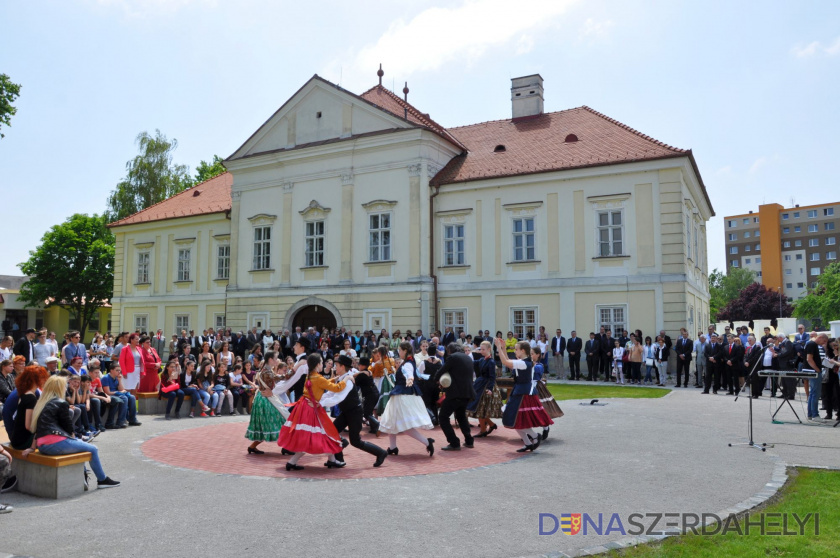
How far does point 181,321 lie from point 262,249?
7.56 m

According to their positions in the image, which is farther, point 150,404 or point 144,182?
point 144,182

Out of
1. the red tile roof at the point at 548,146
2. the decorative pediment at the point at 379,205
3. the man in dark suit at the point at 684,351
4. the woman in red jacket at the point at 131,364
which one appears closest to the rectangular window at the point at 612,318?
the man in dark suit at the point at 684,351

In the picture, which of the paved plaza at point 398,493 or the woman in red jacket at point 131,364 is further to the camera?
the woman in red jacket at point 131,364

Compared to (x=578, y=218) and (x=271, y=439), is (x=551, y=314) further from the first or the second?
(x=271, y=439)

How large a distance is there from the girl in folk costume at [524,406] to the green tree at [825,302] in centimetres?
6553

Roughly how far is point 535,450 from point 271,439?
4377 mm

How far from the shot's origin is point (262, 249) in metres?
33.2

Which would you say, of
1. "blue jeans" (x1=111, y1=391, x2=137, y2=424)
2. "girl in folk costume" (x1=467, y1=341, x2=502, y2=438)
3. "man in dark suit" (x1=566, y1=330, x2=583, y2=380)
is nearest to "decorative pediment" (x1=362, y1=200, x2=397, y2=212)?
"man in dark suit" (x1=566, y1=330, x2=583, y2=380)

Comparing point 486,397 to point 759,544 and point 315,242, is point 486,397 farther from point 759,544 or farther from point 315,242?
point 315,242

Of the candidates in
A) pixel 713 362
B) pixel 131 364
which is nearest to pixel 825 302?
pixel 713 362

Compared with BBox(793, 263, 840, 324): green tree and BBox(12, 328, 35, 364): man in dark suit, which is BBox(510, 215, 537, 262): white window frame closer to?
BBox(12, 328, 35, 364): man in dark suit

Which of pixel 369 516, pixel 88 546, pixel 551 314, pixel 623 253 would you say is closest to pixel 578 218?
pixel 623 253

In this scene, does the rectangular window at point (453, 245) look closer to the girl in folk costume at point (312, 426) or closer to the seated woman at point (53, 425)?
the girl in folk costume at point (312, 426)

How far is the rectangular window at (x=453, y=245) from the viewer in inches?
1152
